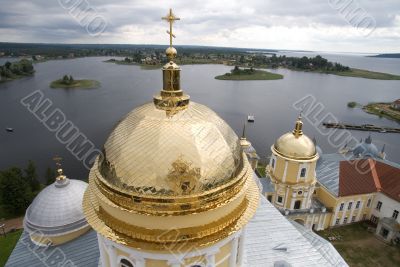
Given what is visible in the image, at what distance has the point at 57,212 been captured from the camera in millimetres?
10148

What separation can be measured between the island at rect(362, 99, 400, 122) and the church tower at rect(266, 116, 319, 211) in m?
42.1

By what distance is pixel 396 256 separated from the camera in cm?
1633

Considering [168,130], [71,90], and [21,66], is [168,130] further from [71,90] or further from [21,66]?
[21,66]

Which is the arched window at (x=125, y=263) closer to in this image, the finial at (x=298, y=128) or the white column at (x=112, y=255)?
the white column at (x=112, y=255)

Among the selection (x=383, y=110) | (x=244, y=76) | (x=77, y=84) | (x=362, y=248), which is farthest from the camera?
(x=244, y=76)

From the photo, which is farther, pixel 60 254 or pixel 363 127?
pixel 363 127

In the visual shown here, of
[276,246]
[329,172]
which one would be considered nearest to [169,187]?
[276,246]

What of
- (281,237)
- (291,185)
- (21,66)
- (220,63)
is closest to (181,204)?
(281,237)

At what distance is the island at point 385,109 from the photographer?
4984 centimetres

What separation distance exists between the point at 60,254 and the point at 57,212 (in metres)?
1.42

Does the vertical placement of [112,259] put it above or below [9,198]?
above

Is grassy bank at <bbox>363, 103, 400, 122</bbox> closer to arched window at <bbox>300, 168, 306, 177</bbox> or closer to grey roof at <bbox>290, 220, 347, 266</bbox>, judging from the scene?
arched window at <bbox>300, 168, 306, 177</bbox>

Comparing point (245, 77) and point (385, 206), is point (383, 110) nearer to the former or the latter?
point (245, 77)

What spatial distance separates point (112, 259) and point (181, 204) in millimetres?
1999
